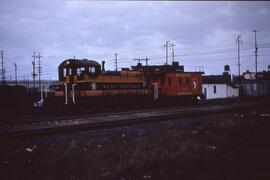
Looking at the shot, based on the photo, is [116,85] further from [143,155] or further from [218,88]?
[218,88]

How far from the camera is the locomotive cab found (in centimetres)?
2442

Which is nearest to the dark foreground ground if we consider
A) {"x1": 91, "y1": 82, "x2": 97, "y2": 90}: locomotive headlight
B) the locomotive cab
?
{"x1": 91, "y1": 82, "x2": 97, "y2": 90}: locomotive headlight

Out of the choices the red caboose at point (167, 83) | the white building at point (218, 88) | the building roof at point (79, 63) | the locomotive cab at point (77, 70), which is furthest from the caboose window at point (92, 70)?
the white building at point (218, 88)

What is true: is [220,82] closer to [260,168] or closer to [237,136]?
[237,136]

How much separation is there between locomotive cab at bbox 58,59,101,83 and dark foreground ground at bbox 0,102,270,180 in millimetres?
11183

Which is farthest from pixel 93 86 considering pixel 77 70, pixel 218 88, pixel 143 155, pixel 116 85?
pixel 218 88

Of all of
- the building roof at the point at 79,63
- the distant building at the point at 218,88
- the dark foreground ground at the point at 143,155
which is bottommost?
the dark foreground ground at the point at 143,155

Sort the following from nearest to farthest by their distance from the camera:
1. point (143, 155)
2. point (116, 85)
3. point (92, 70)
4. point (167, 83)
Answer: point (143, 155), point (92, 70), point (116, 85), point (167, 83)

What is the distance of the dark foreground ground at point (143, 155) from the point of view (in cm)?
749

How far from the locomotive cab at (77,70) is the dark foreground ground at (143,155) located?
11183mm

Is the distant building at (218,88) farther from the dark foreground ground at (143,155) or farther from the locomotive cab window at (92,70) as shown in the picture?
the dark foreground ground at (143,155)

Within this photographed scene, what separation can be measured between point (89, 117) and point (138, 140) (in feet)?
29.0

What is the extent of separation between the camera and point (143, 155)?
9.26 metres

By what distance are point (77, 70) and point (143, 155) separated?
1636cm
